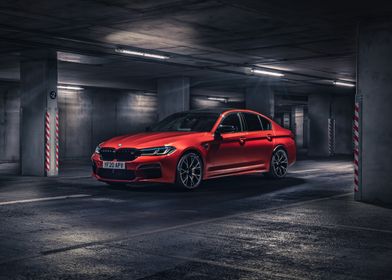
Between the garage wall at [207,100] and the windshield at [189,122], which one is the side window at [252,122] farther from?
the garage wall at [207,100]

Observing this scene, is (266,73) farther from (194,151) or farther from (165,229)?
(165,229)

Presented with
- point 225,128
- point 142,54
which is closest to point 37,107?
point 142,54

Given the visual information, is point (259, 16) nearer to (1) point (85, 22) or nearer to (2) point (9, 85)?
(1) point (85, 22)

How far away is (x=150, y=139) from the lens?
11.4 meters

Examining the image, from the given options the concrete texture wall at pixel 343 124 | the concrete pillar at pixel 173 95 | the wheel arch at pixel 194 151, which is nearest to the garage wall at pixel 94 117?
the concrete pillar at pixel 173 95

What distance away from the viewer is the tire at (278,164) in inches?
556

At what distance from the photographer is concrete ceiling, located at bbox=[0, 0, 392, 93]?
33.1 ft

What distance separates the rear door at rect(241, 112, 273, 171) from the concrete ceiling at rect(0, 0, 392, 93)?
1.98m

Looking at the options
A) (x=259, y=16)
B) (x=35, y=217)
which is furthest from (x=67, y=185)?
(x=259, y=16)

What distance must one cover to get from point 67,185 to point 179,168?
340cm

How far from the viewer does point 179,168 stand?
11.3 meters

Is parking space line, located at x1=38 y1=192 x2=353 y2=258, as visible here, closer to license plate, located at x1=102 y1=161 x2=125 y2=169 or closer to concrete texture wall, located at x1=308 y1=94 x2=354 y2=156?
license plate, located at x1=102 y1=161 x2=125 y2=169

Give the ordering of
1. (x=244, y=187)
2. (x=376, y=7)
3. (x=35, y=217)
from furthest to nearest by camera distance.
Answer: (x=244, y=187) → (x=376, y=7) → (x=35, y=217)

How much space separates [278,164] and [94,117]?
691 inches
